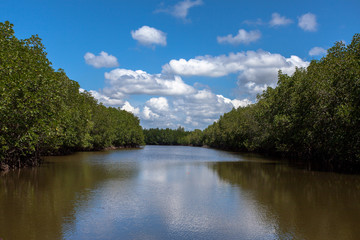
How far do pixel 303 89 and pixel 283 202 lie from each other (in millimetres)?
25322

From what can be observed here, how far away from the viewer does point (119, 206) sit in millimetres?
14758

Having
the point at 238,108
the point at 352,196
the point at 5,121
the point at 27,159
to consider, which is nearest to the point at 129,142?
the point at 238,108

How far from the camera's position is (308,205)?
50.8ft

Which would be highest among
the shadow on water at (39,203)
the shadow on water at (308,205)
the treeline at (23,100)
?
the treeline at (23,100)

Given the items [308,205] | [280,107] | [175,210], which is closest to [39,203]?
[175,210]

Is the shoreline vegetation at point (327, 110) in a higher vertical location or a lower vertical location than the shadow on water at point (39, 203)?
higher

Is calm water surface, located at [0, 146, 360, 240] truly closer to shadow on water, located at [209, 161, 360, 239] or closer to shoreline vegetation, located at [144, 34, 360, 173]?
shadow on water, located at [209, 161, 360, 239]

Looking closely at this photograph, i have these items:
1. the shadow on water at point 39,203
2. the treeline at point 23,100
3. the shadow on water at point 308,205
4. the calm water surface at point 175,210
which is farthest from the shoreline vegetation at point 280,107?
the shadow on water at point 308,205

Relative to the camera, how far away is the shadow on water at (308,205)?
1125 centimetres

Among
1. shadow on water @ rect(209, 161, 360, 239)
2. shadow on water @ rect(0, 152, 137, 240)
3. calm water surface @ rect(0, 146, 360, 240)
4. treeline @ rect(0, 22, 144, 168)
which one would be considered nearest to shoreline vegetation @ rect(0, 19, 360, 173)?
treeline @ rect(0, 22, 144, 168)

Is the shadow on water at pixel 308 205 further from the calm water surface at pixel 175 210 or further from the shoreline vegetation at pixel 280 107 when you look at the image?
the shoreline vegetation at pixel 280 107

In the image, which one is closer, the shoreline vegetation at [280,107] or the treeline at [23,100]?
the treeline at [23,100]

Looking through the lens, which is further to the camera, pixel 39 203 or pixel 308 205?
pixel 308 205

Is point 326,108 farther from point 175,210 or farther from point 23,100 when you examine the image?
point 23,100
